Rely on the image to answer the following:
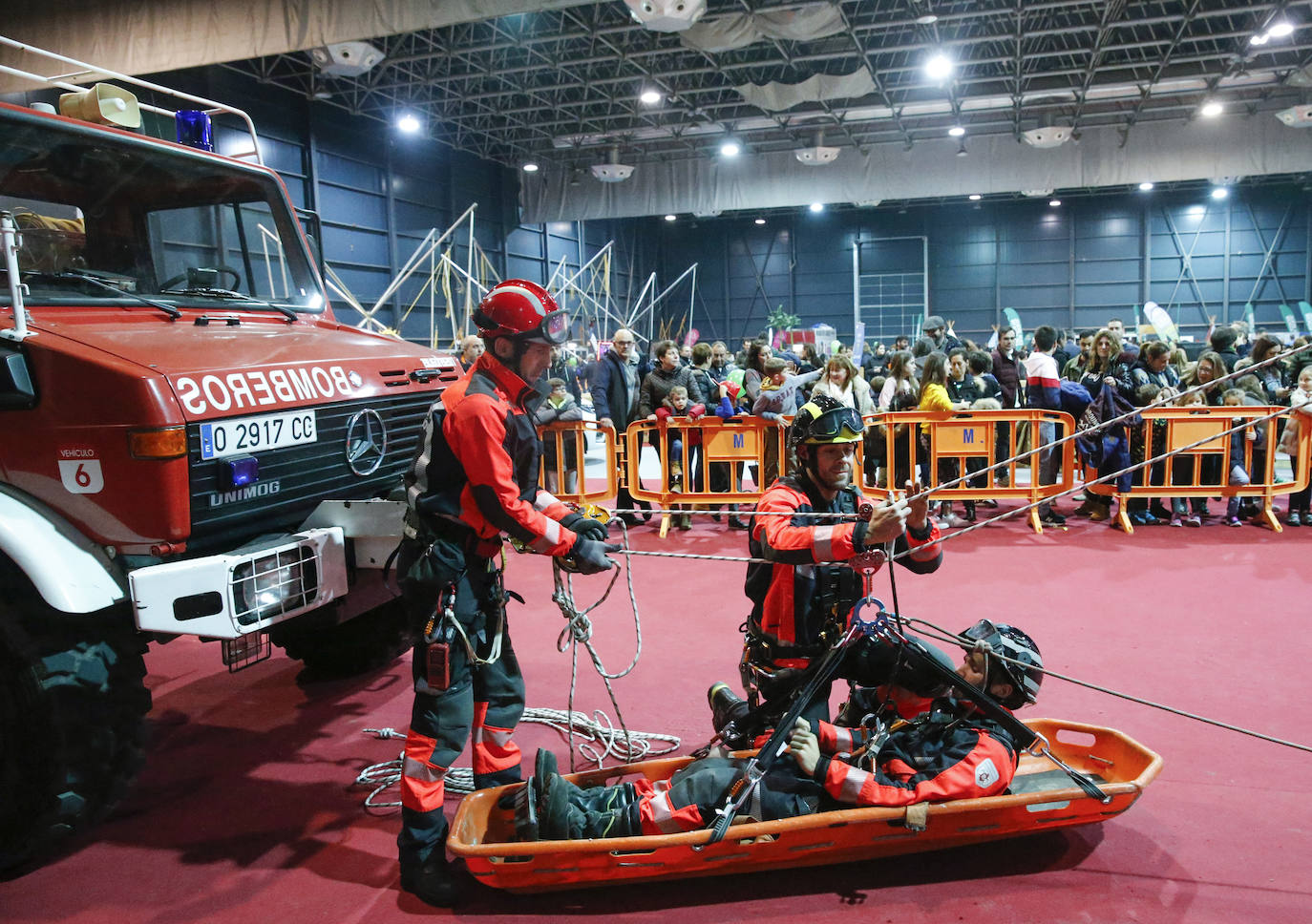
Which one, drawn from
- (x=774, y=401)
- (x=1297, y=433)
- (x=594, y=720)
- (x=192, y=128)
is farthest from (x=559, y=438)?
(x=1297, y=433)

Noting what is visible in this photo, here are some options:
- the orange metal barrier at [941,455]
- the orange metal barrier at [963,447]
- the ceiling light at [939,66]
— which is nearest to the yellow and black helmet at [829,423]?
the orange metal barrier at [941,455]

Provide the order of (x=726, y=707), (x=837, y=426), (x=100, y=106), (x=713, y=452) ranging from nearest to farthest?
(x=837, y=426) < (x=726, y=707) < (x=100, y=106) < (x=713, y=452)

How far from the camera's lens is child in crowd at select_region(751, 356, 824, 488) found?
905cm

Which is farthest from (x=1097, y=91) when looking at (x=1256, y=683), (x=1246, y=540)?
(x=1256, y=683)

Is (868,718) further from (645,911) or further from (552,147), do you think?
(552,147)

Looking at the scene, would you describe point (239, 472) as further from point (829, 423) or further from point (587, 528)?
point (829, 423)

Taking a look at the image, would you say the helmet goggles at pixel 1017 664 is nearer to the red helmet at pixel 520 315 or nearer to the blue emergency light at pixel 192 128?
the red helmet at pixel 520 315

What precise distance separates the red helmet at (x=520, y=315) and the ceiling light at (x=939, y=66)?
677 inches

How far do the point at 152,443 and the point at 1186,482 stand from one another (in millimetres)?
9518

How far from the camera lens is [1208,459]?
8961mm

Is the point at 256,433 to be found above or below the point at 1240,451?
above

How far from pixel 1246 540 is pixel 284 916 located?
336 inches

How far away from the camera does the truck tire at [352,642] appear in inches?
197

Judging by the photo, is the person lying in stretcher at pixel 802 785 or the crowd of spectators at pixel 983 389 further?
the crowd of spectators at pixel 983 389
